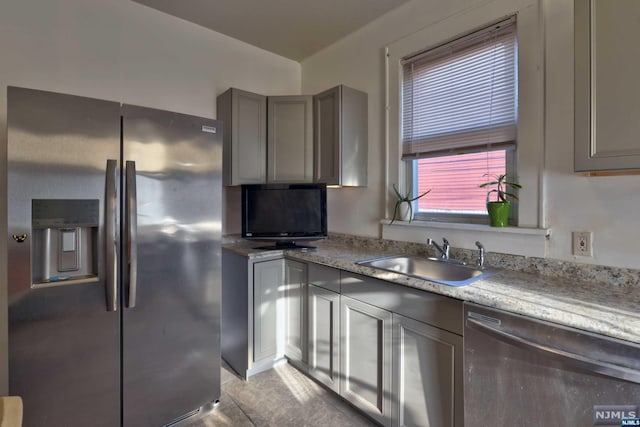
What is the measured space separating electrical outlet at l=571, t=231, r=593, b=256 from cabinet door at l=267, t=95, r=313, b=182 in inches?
71.6

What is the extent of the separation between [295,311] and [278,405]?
60cm

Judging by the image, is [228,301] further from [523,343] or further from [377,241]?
[523,343]

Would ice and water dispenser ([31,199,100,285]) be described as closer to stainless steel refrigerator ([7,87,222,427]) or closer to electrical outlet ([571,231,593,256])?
stainless steel refrigerator ([7,87,222,427])

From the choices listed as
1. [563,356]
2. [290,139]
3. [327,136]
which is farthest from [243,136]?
[563,356]

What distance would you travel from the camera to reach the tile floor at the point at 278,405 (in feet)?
5.85

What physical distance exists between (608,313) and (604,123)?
26.9 inches

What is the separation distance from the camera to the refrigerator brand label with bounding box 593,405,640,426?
0.92 m

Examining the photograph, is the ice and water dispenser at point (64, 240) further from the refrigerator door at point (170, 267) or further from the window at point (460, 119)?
the window at point (460, 119)

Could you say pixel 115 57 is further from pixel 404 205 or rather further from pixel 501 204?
pixel 501 204

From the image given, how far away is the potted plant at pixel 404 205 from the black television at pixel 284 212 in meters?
0.57

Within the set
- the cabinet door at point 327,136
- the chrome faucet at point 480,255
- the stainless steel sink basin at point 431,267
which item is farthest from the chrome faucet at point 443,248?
the cabinet door at point 327,136

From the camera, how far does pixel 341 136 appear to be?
2.38 m

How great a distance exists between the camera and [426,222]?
2131mm

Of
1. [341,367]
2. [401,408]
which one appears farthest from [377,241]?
[401,408]
